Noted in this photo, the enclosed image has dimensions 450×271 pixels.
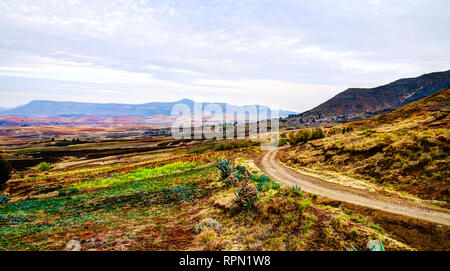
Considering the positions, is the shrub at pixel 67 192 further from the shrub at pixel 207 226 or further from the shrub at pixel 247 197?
the shrub at pixel 247 197

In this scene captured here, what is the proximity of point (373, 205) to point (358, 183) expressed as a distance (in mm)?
4880

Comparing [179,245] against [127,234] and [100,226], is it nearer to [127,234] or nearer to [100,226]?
[127,234]

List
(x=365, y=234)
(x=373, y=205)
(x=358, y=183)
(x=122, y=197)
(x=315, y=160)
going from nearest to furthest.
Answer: (x=365, y=234), (x=373, y=205), (x=358, y=183), (x=122, y=197), (x=315, y=160)

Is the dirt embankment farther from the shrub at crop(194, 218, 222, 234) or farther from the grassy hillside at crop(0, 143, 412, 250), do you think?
the shrub at crop(194, 218, 222, 234)

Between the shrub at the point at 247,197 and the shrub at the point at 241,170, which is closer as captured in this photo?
the shrub at the point at 247,197

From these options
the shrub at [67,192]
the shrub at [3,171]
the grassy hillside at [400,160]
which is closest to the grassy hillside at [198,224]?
the shrub at [67,192]

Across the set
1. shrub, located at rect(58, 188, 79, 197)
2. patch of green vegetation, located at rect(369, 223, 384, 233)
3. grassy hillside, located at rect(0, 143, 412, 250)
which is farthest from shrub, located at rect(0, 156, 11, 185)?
patch of green vegetation, located at rect(369, 223, 384, 233)

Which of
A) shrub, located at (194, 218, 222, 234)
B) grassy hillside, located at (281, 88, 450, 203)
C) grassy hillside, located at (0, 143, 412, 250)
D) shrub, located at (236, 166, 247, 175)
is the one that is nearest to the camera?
grassy hillside, located at (0, 143, 412, 250)

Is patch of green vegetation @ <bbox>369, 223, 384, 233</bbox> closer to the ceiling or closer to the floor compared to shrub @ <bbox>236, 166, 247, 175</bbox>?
closer to the ceiling
